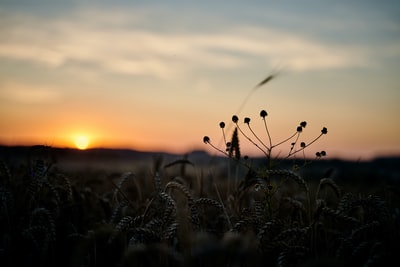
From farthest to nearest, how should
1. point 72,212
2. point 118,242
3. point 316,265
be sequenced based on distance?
point 72,212, point 118,242, point 316,265

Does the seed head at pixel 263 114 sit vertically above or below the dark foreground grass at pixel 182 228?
above

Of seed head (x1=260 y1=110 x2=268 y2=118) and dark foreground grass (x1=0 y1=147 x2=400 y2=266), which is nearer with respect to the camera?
dark foreground grass (x1=0 y1=147 x2=400 y2=266)

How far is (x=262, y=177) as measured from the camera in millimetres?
2803

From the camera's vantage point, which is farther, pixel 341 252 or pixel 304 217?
pixel 304 217

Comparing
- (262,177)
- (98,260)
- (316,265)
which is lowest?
(98,260)

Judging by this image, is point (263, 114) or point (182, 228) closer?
point (182, 228)

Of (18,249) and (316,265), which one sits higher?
(316,265)

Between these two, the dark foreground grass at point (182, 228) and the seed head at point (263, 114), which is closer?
the dark foreground grass at point (182, 228)

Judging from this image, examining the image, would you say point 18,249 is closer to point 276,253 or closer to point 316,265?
point 276,253

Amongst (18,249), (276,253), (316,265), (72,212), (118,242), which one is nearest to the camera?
(316,265)

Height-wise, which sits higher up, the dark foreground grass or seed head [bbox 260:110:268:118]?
seed head [bbox 260:110:268:118]

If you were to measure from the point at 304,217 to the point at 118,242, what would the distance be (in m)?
1.63

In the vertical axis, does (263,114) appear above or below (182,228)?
above

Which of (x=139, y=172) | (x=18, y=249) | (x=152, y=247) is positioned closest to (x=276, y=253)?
(x=152, y=247)
